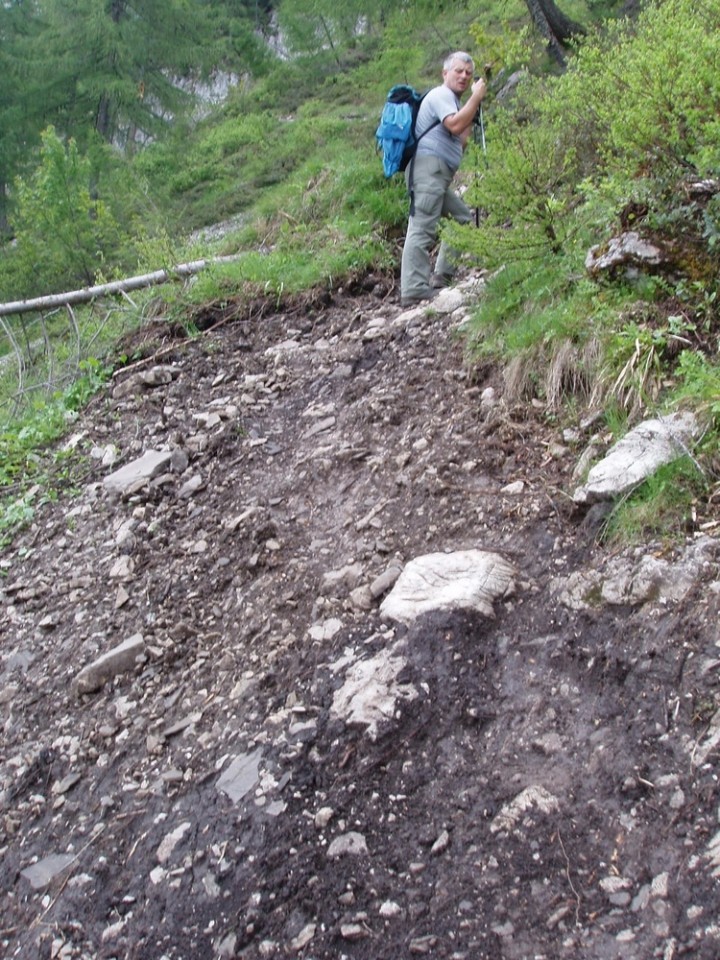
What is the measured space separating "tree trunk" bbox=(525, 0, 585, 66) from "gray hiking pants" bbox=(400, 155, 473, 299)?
4.96 meters

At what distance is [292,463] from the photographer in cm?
530

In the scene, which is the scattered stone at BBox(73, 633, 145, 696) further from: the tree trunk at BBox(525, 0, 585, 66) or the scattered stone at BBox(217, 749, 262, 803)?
the tree trunk at BBox(525, 0, 585, 66)

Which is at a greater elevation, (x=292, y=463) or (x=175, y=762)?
(x=292, y=463)

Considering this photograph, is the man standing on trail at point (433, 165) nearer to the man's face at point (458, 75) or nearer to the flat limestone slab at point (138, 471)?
the man's face at point (458, 75)

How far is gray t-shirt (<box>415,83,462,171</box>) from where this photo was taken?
641 centimetres

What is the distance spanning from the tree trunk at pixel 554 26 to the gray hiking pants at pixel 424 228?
16.3 feet

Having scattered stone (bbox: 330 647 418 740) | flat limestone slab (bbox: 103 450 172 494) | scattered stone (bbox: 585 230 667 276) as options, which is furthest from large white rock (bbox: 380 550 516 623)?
flat limestone slab (bbox: 103 450 172 494)

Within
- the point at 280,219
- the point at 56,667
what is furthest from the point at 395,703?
the point at 280,219

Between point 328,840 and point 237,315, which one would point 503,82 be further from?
point 328,840

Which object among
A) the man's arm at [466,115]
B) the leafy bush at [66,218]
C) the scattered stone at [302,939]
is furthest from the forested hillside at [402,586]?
the leafy bush at [66,218]

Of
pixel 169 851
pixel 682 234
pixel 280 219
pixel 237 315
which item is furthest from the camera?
pixel 280 219

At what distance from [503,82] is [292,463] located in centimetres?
831

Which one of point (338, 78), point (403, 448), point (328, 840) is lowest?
point (328, 840)

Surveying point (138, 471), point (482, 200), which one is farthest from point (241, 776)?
point (482, 200)
